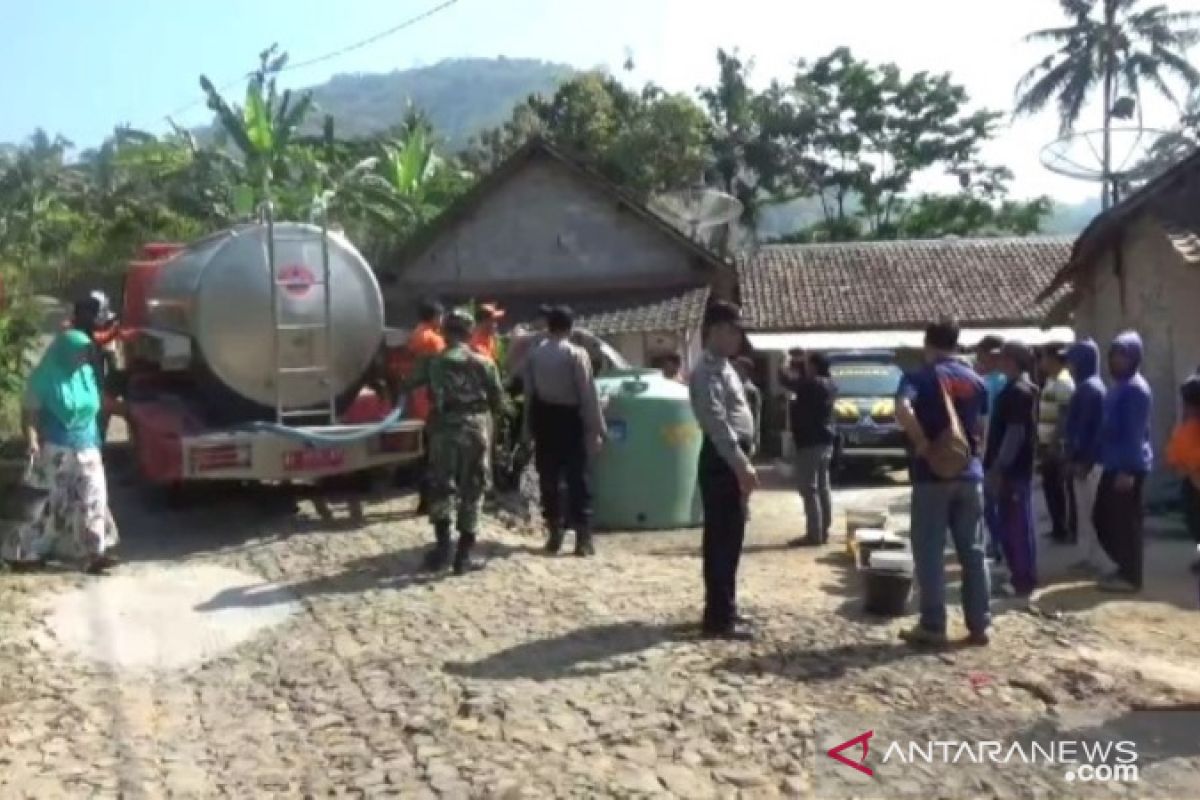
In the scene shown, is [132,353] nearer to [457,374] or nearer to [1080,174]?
[457,374]

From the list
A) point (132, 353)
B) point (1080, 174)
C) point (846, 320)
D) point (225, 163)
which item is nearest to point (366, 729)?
point (132, 353)

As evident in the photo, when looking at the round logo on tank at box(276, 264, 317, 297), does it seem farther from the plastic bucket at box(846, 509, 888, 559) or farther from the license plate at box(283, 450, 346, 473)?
the plastic bucket at box(846, 509, 888, 559)

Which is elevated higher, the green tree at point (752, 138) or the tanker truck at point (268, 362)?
the green tree at point (752, 138)

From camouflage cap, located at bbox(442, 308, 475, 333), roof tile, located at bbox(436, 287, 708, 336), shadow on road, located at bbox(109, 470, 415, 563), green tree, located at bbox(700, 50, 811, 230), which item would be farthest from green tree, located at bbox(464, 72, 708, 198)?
camouflage cap, located at bbox(442, 308, 475, 333)

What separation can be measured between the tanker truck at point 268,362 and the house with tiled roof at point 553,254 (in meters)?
15.9

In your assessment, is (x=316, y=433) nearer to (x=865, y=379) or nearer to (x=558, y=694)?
(x=558, y=694)

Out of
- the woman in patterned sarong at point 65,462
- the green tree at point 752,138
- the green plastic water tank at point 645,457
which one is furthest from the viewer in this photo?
the green tree at point 752,138

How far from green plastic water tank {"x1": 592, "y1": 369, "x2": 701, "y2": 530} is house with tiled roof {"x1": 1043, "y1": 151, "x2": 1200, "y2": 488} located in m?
Result: 5.72

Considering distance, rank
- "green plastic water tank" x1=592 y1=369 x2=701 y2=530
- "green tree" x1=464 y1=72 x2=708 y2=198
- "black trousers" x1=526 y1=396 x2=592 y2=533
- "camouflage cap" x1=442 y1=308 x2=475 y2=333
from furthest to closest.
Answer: "green tree" x1=464 y1=72 x2=708 y2=198, "green plastic water tank" x1=592 y1=369 x2=701 y2=530, "black trousers" x1=526 y1=396 x2=592 y2=533, "camouflage cap" x1=442 y1=308 x2=475 y2=333

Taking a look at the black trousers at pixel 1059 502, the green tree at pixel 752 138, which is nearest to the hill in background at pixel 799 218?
the green tree at pixel 752 138

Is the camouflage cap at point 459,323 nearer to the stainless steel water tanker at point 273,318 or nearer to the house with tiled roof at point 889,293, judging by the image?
the stainless steel water tanker at point 273,318

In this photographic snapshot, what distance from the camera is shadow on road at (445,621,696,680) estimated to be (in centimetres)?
678

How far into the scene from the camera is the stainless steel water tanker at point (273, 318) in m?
10.8

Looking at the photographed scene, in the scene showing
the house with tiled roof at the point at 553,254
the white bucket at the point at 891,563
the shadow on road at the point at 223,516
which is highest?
the house with tiled roof at the point at 553,254
